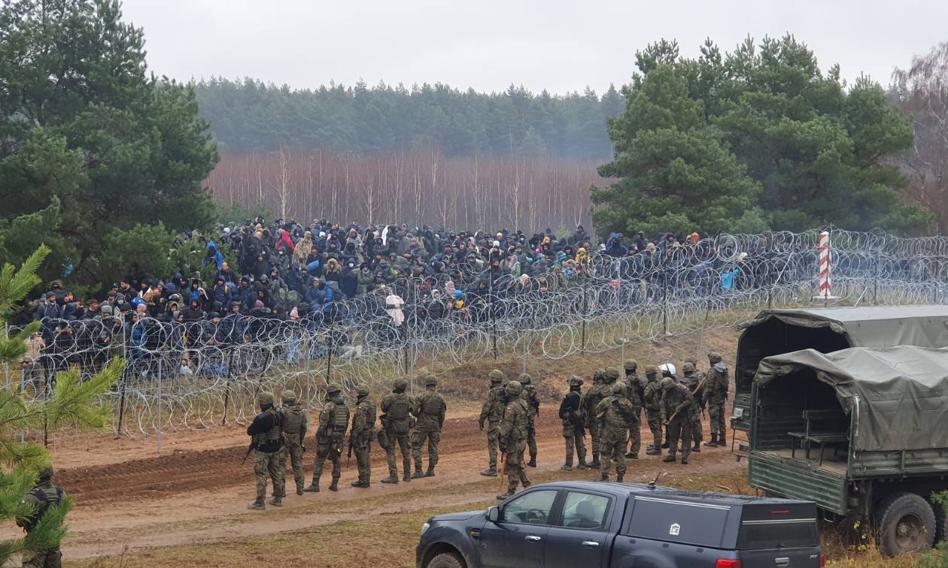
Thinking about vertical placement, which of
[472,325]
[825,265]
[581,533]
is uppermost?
[825,265]

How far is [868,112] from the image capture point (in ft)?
132

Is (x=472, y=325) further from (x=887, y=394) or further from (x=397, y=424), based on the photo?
(x=887, y=394)

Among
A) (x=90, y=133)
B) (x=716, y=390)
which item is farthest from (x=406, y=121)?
(x=716, y=390)

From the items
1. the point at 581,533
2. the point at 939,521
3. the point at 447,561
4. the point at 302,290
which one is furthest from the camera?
the point at 302,290

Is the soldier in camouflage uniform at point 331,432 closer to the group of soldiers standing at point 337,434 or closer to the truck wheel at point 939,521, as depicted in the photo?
the group of soldiers standing at point 337,434

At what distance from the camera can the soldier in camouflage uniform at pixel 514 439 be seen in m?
16.7

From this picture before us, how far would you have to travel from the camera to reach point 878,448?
13016mm

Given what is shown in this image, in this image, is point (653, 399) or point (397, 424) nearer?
point (397, 424)

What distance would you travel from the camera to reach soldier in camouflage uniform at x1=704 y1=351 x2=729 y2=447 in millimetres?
19656

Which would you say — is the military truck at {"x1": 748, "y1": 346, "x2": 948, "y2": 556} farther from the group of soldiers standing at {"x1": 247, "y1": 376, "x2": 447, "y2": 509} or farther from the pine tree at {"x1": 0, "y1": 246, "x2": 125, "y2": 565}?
the pine tree at {"x1": 0, "y1": 246, "x2": 125, "y2": 565}

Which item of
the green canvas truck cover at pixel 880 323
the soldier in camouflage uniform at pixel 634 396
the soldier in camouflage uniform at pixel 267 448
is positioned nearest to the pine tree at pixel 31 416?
the soldier in camouflage uniform at pixel 267 448

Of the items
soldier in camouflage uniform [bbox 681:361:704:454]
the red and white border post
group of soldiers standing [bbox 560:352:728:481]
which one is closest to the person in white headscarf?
group of soldiers standing [bbox 560:352:728:481]

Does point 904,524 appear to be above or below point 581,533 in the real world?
below

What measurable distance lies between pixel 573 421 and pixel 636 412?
3.18 ft
